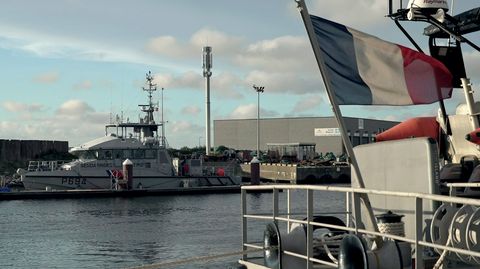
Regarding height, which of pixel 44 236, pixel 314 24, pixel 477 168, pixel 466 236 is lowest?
pixel 44 236

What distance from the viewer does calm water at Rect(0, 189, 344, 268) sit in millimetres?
29000

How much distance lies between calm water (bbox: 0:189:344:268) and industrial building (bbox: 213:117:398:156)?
73.2 m

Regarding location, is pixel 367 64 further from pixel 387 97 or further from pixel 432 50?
pixel 432 50

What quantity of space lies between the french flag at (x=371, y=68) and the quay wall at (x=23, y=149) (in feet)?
351

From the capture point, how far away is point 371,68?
950cm

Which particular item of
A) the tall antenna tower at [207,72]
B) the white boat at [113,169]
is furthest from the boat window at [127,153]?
the tall antenna tower at [207,72]

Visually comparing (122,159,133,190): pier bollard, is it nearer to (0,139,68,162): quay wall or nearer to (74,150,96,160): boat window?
(74,150,96,160): boat window

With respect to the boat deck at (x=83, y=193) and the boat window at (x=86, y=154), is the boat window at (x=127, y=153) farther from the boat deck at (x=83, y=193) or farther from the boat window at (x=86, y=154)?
the boat deck at (x=83, y=193)

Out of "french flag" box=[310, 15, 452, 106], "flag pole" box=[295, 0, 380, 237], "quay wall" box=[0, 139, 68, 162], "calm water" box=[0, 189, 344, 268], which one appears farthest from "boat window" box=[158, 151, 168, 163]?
"flag pole" box=[295, 0, 380, 237]

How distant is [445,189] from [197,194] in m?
59.3

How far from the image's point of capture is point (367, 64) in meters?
9.51

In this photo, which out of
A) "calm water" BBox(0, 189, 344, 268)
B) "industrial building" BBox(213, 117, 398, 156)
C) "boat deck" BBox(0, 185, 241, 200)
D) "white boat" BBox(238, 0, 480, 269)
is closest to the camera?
"white boat" BBox(238, 0, 480, 269)

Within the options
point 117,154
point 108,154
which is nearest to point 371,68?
point 117,154

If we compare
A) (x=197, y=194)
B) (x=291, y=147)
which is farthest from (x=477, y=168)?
(x=291, y=147)
